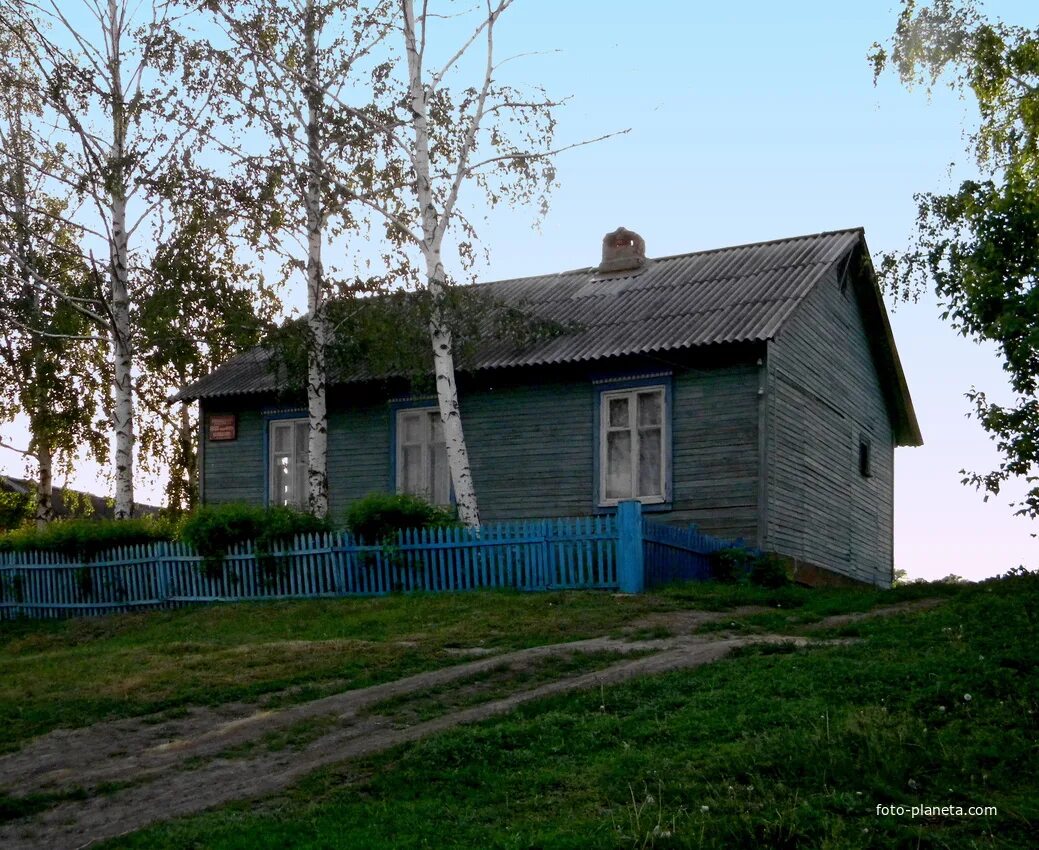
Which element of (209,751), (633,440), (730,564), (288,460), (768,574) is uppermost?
(633,440)

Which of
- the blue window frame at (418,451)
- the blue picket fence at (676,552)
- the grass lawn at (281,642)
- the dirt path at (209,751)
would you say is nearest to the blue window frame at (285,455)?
the blue window frame at (418,451)

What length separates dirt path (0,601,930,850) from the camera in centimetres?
1028

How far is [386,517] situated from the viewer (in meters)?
22.3

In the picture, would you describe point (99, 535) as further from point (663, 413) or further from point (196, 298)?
point (663, 413)

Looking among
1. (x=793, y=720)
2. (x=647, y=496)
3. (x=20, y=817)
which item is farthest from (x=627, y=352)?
(x=20, y=817)

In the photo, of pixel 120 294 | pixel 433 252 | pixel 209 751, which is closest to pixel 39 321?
pixel 120 294

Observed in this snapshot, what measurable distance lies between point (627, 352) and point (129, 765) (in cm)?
1360

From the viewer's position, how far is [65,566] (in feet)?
84.3

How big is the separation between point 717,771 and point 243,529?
1510 cm

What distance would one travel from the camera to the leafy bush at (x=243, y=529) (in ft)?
76.5

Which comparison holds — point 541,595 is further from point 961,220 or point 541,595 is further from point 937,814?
point 937,814

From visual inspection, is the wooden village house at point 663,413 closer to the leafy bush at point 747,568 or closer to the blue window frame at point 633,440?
the blue window frame at point 633,440

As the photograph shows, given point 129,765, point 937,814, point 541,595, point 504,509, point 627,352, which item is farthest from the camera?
point 504,509

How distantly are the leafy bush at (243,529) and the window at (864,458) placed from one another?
11.0m
